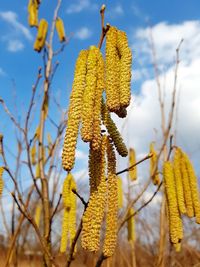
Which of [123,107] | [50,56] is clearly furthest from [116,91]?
[50,56]

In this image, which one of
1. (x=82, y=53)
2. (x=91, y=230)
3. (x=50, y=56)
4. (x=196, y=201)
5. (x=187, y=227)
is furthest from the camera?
(x=187, y=227)

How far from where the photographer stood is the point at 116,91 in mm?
747

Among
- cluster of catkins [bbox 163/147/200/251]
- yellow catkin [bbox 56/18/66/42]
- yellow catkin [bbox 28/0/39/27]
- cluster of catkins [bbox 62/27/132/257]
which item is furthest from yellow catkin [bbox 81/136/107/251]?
yellow catkin [bbox 56/18/66/42]

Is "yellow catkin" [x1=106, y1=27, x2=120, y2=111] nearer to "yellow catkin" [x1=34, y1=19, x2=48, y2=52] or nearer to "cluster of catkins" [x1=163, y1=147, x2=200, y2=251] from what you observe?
"cluster of catkins" [x1=163, y1=147, x2=200, y2=251]

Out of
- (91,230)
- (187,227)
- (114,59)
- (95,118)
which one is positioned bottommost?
(91,230)

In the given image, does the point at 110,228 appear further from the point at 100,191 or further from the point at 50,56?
the point at 50,56

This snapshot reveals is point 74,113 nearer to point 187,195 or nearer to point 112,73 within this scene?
point 112,73

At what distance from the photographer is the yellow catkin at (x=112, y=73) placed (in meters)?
0.73

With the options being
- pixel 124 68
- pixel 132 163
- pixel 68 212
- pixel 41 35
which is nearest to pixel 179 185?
pixel 68 212

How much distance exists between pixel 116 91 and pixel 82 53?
0.46ft

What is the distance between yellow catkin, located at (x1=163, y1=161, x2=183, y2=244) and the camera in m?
1.19

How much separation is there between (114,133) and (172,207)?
0.51 metres

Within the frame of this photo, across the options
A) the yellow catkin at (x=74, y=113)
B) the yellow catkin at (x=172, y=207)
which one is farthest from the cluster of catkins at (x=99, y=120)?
the yellow catkin at (x=172, y=207)

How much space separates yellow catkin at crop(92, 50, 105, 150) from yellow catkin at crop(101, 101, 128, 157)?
0.08 m
